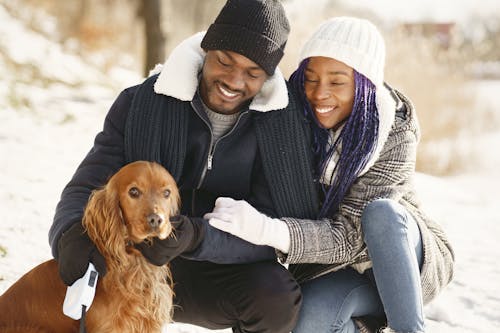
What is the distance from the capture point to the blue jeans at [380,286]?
246cm

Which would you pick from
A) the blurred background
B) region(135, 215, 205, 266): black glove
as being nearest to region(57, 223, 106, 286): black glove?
region(135, 215, 205, 266): black glove

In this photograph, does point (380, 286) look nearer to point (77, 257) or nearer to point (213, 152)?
point (213, 152)

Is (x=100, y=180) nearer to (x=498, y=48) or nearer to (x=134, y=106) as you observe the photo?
(x=134, y=106)

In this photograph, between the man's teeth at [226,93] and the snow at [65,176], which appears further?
the snow at [65,176]

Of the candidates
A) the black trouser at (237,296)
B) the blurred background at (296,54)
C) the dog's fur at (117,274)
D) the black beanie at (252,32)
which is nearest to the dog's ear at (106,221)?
the dog's fur at (117,274)

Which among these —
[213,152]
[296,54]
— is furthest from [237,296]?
[296,54]

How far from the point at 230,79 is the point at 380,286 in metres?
1.08

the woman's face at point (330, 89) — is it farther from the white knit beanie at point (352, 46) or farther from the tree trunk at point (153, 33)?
the tree trunk at point (153, 33)

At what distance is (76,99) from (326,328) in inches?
256

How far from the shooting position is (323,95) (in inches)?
106

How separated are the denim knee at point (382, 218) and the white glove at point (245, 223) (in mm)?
362

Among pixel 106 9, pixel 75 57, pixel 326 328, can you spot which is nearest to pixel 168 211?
pixel 326 328

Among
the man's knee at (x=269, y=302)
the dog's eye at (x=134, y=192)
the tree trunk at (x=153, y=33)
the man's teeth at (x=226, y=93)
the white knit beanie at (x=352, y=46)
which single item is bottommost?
the man's knee at (x=269, y=302)

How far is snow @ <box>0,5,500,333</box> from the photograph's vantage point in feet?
12.7
